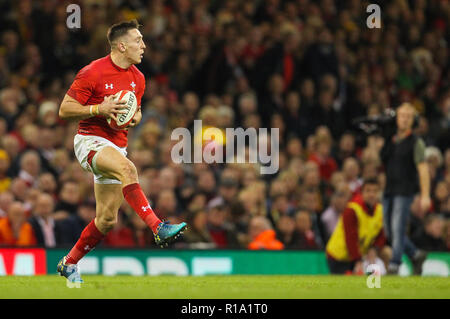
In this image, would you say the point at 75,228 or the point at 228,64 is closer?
the point at 75,228

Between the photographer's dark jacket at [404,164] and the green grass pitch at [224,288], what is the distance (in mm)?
1635

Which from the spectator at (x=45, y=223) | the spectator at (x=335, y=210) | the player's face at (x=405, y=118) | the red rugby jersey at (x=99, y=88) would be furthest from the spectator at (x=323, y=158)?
the red rugby jersey at (x=99, y=88)

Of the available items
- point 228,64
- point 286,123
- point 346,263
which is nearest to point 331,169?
point 286,123

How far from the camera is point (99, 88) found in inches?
352

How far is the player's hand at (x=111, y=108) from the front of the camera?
8.59m

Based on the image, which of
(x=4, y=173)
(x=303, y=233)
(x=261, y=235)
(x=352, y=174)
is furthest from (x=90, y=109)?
(x=352, y=174)

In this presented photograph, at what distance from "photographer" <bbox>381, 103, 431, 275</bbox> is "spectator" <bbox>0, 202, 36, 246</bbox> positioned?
4.57m

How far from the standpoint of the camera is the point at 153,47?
1609 centimetres

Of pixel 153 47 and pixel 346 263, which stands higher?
pixel 153 47

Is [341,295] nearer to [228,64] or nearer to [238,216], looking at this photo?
[238,216]

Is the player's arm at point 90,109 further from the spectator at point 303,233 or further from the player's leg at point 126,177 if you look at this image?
the spectator at point 303,233

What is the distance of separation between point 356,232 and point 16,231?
439 centimetres

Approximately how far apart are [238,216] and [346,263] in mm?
1951

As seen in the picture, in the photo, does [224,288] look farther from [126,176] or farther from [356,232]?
[356,232]
